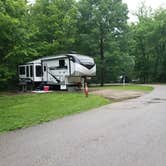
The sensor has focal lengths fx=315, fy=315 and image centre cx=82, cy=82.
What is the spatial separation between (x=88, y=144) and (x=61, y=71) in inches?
758

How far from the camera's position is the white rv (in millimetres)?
25062

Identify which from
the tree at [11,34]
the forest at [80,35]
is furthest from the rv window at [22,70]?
the tree at [11,34]

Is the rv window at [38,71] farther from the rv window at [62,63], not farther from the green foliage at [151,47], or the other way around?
the green foliage at [151,47]

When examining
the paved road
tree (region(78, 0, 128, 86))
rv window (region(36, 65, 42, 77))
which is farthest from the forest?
the paved road

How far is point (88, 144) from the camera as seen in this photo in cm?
709

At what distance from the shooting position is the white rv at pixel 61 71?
25062 mm

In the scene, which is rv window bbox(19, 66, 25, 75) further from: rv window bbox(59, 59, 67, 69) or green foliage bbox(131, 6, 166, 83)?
green foliage bbox(131, 6, 166, 83)

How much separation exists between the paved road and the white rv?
48.0 ft

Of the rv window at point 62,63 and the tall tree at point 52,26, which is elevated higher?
the tall tree at point 52,26

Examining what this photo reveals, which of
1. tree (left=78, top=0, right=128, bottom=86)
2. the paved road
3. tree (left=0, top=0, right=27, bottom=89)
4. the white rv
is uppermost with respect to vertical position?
tree (left=78, top=0, right=128, bottom=86)

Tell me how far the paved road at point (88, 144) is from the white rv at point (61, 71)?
48.0 feet

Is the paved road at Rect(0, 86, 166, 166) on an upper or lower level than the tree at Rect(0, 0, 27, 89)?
lower

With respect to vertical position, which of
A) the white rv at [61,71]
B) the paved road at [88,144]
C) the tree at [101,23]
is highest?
the tree at [101,23]

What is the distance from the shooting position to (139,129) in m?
8.91
